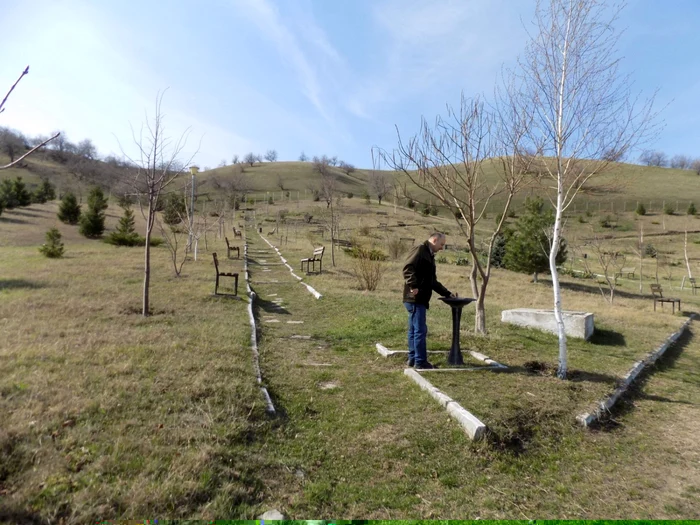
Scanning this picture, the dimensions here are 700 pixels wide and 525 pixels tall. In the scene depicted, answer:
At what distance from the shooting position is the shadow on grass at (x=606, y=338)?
28.3ft

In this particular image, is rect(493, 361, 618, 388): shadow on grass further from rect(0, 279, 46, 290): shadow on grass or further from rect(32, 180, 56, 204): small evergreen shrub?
rect(32, 180, 56, 204): small evergreen shrub

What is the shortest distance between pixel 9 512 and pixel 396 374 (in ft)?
13.6

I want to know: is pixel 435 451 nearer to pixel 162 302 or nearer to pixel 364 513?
pixel 364 513

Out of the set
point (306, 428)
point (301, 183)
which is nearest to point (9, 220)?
point (306, 428)

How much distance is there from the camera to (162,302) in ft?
29.9

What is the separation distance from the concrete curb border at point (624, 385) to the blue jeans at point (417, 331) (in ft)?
6.36

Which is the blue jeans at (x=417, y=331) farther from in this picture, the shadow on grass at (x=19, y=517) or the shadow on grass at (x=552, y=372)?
the shadow on grass at (x=19, y=517)

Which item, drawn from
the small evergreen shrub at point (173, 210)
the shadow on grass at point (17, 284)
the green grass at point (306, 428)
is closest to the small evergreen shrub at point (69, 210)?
the small evergreen shrub at point (173, 210)

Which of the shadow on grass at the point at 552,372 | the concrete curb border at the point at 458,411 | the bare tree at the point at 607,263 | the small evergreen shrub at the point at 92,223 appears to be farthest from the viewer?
the small evergreen shrub at the point at 92,223

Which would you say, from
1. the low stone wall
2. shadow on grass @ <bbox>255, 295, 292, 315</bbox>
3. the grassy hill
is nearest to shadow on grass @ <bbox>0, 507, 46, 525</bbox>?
shadow on grass @ <bbox>255, 295, 292, 315</bbox>

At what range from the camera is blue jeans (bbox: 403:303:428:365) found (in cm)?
561

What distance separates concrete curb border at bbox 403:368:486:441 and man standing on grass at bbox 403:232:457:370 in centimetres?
45

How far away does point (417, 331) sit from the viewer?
225 inches

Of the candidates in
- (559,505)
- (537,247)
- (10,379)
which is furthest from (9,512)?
(537,247)
